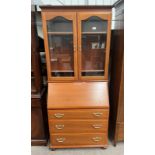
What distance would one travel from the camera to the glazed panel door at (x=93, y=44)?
67.7 inches

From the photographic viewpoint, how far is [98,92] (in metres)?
1.86

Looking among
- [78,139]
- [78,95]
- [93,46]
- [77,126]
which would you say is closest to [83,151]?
[78,139]

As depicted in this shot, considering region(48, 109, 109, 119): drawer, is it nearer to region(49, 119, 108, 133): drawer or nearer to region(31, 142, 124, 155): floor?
region(49, 119, 108, 133): drawer

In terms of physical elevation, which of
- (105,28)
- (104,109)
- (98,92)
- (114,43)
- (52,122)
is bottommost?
(52,122)

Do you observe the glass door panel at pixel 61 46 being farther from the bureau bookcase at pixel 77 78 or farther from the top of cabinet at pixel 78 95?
the top of cabinet at pixel 78 95

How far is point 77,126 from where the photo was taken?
1.88 metres

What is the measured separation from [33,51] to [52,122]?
90cm

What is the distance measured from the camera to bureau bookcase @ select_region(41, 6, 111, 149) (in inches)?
70.0

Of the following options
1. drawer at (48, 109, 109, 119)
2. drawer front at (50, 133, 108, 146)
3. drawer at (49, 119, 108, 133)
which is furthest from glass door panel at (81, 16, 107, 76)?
drawer front at (50, 133, 108, 146)

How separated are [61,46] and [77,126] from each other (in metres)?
1.04
